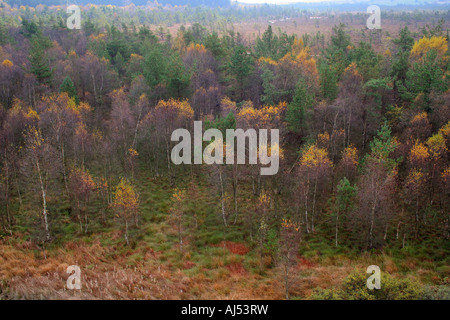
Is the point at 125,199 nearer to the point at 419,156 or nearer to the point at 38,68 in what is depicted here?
the point at 419,156

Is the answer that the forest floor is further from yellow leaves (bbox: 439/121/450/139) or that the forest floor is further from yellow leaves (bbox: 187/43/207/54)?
yellow leaves (bbox: 187/43/207/54)

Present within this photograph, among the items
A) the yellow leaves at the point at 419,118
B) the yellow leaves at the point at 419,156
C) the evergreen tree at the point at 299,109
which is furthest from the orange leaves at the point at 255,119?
the yellow leaves at the point at 419,118

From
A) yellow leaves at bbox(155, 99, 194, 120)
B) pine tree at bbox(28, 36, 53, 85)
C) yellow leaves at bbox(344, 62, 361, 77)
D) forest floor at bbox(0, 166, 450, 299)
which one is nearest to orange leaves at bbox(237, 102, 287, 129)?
yellow leaves at bbox(155, 99, 194, 120)

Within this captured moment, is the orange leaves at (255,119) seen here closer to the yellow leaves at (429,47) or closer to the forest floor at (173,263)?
the forest floor at (173,263)

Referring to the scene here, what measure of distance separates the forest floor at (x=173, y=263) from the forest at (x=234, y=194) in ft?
0.49

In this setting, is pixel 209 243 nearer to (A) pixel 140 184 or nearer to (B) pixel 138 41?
(A) pixel 140 184

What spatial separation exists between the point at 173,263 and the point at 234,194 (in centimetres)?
1139

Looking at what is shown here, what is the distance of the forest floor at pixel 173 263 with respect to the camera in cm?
1934

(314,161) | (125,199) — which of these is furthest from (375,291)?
(125,199)

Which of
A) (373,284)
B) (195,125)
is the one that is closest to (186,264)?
(373,284)

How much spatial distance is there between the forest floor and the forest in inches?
5.8

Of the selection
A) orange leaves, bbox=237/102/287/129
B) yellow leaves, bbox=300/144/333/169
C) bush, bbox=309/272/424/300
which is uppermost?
orange leaves, bbox=237/102/287/129

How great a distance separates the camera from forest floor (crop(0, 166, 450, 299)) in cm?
1934

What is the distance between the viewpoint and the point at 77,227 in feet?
95.8
